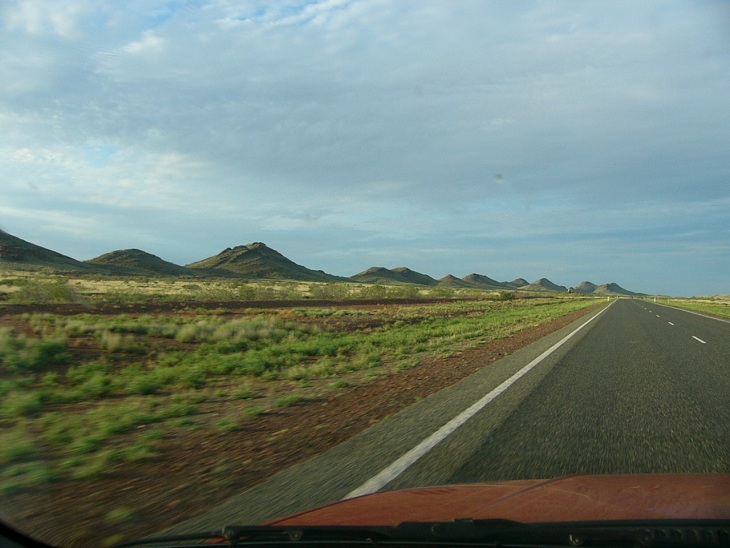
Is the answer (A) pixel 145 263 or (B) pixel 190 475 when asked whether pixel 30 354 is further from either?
(A) pixel 145 263

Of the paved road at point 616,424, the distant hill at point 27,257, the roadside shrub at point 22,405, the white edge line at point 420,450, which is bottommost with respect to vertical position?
the roadside shrub at point 22,405

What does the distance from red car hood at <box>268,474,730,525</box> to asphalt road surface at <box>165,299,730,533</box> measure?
91 cm

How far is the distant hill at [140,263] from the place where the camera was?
132m

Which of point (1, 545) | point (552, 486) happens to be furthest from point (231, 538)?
point (552, 486)

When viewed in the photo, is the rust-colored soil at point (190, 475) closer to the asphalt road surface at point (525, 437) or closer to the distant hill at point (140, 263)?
the asphalt road surface at point (525, 437)

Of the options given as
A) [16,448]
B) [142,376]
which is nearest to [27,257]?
[142,376]

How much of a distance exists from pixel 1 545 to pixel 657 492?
3902mm

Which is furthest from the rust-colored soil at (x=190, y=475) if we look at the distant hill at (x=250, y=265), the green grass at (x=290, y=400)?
the distant hill at (x=250, y=265)

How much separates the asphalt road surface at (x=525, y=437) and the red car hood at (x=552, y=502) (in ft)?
2.99

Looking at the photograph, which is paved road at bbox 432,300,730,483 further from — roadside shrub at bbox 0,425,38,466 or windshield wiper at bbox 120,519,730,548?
roadside shrub at bbox 0,425,38,466

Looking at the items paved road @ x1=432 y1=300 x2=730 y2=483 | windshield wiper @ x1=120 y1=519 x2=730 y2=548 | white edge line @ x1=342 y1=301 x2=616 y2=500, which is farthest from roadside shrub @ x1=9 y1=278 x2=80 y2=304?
windshield wiper @ x1=120 y1=519 x2=730 y2=548

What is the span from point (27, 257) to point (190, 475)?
101 meters

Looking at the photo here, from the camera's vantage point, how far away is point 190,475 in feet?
17.4

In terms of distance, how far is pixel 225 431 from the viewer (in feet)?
22.9
